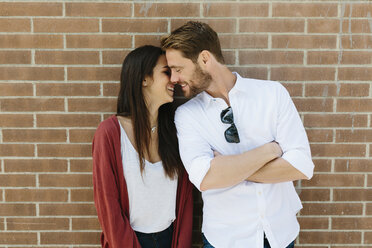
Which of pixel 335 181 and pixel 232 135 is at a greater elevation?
pixel 232 135

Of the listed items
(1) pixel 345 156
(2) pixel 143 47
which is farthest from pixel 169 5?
(1) pixel 345 156

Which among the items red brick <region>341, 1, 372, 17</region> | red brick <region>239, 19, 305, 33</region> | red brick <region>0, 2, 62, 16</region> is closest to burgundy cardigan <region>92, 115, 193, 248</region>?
red brick <region>0, 2, 62, 16</region>

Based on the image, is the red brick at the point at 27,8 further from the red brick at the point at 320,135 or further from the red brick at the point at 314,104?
the red brick at the point at 320,135

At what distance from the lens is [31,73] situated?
251cm

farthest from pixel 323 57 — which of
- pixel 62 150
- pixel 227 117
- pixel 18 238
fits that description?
pixel 18 238

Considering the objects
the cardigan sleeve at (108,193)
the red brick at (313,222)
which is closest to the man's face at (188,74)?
the cardigan sleeve at (108,193)

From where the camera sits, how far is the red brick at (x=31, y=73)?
2.51 m

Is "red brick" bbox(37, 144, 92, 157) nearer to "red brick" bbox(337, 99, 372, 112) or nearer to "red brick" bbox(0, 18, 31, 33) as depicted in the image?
"red brick" bbox(0, 18, 31, 33)

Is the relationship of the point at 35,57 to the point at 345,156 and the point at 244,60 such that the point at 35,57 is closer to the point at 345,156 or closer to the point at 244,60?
the point at 244,60

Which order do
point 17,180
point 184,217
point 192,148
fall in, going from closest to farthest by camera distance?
point 192,148 → point 184,217 → point 17,180

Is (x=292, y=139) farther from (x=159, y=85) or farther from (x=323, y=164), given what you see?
(x=159, y=85)

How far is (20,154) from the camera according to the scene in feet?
8.45

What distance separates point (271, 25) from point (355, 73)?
686 mm

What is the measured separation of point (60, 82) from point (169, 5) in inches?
36.6
